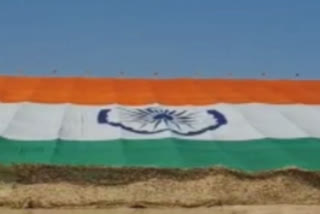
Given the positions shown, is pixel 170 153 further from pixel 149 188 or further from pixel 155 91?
pixel 155 91

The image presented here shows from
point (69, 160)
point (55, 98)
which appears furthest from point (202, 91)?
point (69, 160)

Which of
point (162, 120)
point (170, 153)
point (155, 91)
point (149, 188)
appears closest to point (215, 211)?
point (149, 188)

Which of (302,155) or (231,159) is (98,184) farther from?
(302,155)

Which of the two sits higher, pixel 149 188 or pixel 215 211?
pixel 149 188

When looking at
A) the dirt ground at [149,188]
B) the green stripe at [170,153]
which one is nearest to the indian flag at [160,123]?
the green stripe at [170,153]

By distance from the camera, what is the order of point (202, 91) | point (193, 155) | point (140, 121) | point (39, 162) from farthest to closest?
1. point (202, 91)
2. point (140, 121)
3. point (193, 155)
4. point (39, 162)

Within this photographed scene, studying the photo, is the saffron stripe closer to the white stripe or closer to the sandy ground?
the white stripe

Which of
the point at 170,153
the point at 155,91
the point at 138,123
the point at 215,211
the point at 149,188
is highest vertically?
the point at 155,91
